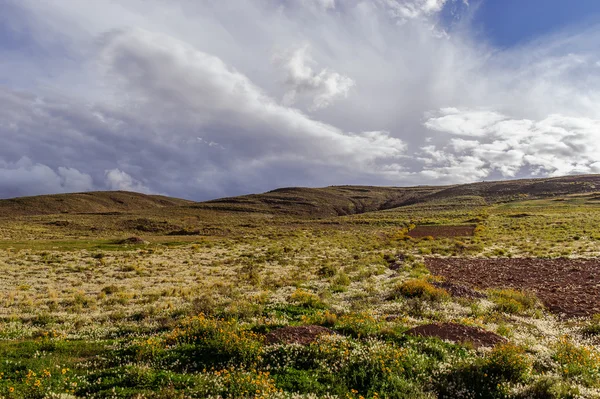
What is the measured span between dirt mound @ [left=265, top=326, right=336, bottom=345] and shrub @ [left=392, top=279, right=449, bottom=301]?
733cm

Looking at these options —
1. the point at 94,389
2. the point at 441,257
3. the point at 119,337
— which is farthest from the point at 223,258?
the point at 94,389

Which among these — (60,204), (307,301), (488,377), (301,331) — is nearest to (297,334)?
(301,331)

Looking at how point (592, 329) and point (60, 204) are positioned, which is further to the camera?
point (60, 204)

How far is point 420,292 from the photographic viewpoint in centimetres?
1742

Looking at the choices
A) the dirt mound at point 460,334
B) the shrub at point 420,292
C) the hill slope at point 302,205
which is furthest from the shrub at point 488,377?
Answer: the hill slope at point 302,205

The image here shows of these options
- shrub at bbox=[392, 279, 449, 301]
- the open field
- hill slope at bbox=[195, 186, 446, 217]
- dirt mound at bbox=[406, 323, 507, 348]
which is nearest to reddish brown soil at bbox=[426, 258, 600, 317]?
the open field

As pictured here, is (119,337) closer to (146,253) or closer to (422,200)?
(146,253)

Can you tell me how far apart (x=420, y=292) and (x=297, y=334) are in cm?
886

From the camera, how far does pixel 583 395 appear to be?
24.7ft

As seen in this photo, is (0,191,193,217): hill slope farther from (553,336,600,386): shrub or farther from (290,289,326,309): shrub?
(553,336,600,386): shrub

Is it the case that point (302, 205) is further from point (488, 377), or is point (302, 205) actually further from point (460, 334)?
point (488, 377)

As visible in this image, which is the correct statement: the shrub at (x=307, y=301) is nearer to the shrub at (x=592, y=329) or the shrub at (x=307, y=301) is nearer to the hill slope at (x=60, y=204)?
the shrub at (x=592, y=329)

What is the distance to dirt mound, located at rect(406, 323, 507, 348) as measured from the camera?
1066cm

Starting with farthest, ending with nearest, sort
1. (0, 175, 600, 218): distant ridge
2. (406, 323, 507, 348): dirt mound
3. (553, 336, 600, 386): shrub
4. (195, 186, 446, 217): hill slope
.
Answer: (195, 186, 446, 217): hill slope → (0, 175, 600, 218): distant ridge → (406, 323, 507, 348): dirt mound → (553, 336, 600, 386): shrub
